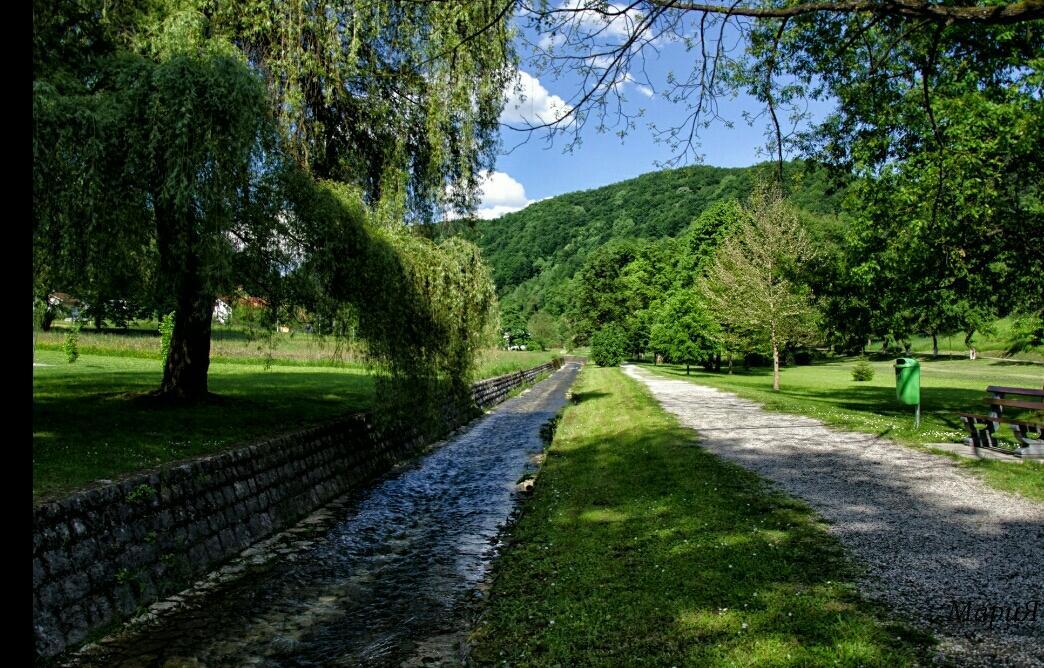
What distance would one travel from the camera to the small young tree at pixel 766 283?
3541 cm

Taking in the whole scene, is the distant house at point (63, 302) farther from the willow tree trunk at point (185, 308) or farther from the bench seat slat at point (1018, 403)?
the bench seat slat at point (1018, 403)

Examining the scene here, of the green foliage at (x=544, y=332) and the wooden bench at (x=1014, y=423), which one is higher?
the green foliage at (x=544, y=332)

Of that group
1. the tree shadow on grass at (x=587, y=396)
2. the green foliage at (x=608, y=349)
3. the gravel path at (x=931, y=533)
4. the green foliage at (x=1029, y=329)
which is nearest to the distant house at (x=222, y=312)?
the gravel path at (x=931, y=533)

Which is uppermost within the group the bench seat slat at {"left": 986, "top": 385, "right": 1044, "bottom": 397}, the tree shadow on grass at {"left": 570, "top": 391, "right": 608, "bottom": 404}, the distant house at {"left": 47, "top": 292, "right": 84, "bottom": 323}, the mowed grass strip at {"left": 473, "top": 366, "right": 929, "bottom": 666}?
the distant house at {"left": 47, "top": 292, "right": 84, "bottom": 323}

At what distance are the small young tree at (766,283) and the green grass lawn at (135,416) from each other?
23.5 metres

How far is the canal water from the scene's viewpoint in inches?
235

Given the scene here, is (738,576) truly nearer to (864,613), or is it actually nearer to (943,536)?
(864,613)


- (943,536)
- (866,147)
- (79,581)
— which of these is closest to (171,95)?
(79,581)

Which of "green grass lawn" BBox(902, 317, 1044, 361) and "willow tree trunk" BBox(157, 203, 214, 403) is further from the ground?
"willow tree trunk" BBox(157, 203, 214, 403)

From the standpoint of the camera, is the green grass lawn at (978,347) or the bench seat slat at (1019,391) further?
the green grass lawn at (978,347)

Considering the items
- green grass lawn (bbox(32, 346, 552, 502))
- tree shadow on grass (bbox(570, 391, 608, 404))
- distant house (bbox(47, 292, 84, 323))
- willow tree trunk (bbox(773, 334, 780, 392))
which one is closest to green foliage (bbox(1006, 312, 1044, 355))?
willow tree trunk (bbox(773, 334, 780, 392))

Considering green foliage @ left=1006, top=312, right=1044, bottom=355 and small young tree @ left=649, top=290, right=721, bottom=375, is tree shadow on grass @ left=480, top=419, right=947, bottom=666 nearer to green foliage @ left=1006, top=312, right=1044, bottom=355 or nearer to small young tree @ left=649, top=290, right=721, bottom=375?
green foliage @ left=1006, top=312, right=1044, bottom=355

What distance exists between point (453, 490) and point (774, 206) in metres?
31.8

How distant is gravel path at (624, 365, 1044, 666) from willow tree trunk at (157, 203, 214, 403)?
917cm
